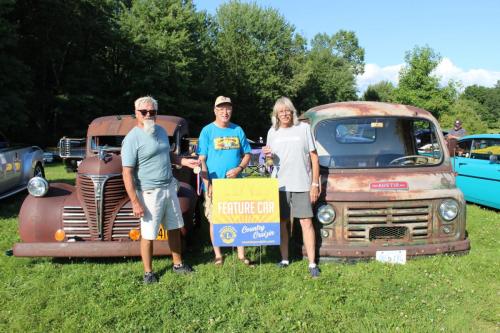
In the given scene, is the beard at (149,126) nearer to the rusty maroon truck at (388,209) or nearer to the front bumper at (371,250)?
the rusty maroon truck at (388,209)

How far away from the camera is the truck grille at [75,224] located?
199 inches

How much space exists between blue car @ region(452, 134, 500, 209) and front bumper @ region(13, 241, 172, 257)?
6781 mm

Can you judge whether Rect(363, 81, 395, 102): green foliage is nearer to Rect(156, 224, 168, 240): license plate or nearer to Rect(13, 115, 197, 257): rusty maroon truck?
Rect(156, 224, 168, 240): license plate

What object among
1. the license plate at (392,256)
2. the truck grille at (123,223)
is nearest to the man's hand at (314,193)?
the license plate at (392,256)

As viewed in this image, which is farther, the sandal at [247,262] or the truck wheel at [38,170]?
the truck wheel at [38,170]

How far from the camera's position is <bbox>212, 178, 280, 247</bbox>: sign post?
4652mm

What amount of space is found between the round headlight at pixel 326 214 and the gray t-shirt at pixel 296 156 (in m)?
0.34

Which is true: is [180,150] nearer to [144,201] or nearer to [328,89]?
[144,201]

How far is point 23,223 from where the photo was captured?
5.11 metres

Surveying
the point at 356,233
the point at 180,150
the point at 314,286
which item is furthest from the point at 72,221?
the point at 356,233

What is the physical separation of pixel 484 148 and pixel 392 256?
5.62m

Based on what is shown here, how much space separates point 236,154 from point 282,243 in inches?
48.2

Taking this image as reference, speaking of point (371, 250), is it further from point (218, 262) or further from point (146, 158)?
point (146, 158)

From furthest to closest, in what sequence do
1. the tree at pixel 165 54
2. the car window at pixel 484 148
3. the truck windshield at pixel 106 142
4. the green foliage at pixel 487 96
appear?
1. the green foliage at pixel 487 96
2. the tree at pixel 165 54
3. the car window at pixel 484 148
4. the truck windshield at pixel 106 142
